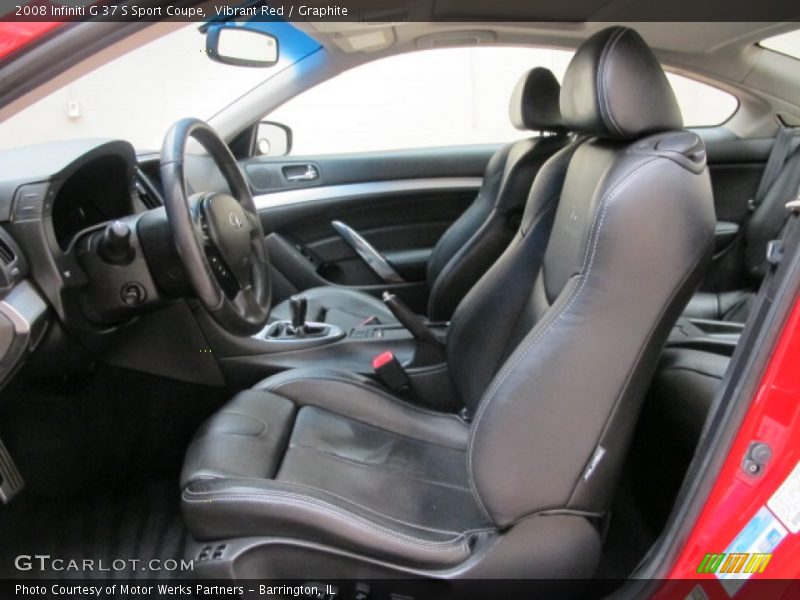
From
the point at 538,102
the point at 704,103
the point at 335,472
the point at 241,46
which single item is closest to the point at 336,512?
the point at 335,472

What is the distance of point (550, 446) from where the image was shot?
3.23 feet

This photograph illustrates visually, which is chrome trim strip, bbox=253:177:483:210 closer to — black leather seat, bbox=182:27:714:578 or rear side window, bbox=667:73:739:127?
rear side window, bbox=667:73:739:127

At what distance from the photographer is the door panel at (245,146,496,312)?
2416 mm

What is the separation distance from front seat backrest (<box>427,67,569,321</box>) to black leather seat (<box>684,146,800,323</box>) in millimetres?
640

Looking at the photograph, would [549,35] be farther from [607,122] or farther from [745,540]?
[745,540]

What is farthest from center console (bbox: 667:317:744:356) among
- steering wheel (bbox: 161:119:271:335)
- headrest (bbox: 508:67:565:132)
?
steering wheel (bbox: 161:119:271:335)

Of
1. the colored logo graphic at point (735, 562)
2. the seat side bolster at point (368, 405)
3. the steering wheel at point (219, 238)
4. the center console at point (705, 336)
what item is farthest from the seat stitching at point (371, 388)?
the colored logo graphic at point (735, 562)

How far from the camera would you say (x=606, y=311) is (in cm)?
94

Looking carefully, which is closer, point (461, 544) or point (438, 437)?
point (461, 544)

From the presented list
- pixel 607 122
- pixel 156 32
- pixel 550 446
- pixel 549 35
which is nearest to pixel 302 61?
pixel 549 35

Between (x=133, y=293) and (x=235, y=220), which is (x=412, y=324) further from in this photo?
(x=133, y=293)

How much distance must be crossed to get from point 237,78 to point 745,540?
2134 millimetres

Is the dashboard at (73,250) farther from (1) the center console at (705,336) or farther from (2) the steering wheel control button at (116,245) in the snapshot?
(1) the center console at (705,336)

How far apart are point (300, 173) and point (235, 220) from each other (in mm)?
1178
